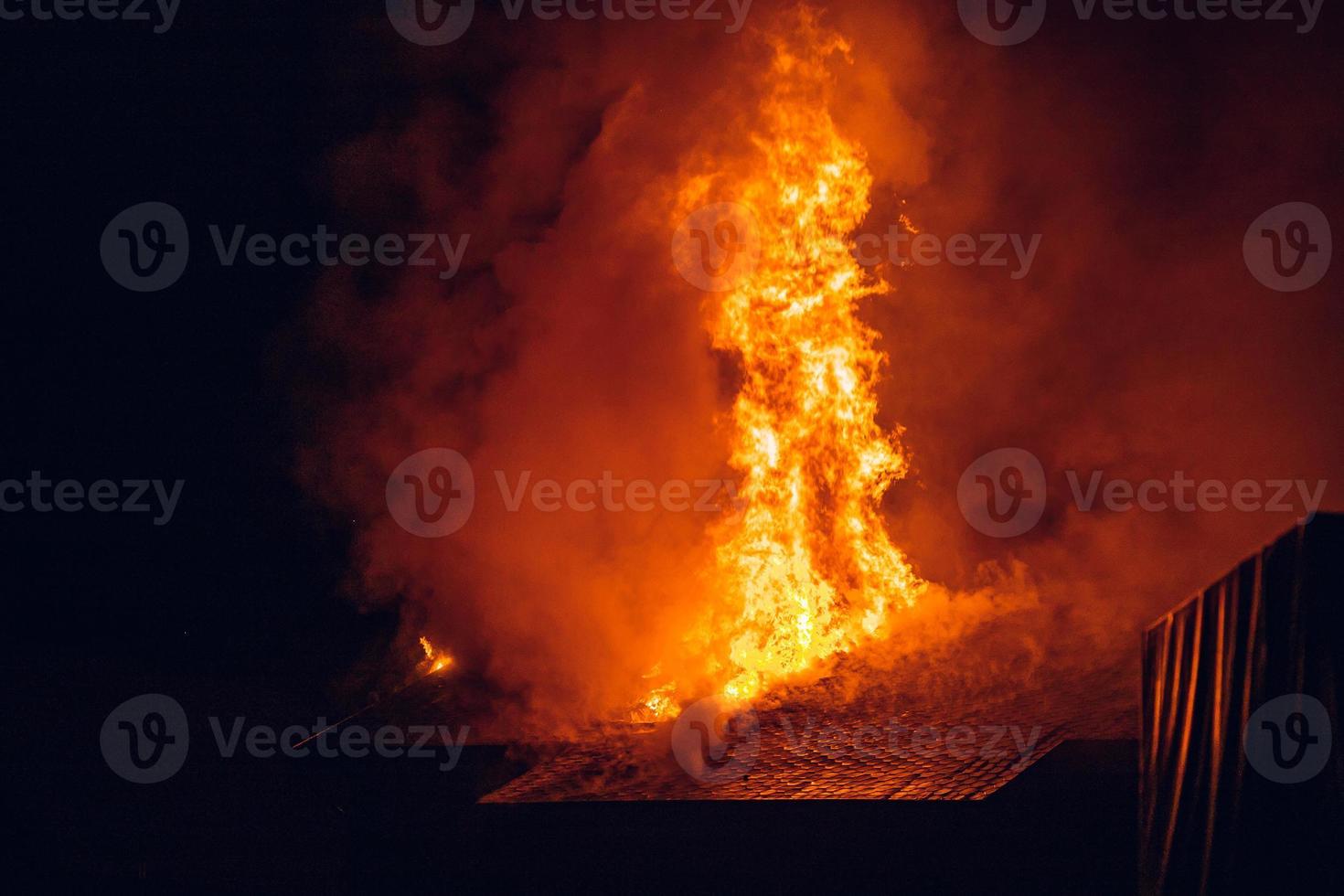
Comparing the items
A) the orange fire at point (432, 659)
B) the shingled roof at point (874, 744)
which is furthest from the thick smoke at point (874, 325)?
the shingled roof at point (874, 744)

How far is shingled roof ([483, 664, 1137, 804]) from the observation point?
5945mm

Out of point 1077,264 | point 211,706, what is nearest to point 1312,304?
point 1077,264

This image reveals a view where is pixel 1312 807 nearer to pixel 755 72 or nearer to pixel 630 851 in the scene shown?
Result: pixel 630 851

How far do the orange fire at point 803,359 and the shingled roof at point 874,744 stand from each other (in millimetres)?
1686

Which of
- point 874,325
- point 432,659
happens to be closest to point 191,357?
point 432,659

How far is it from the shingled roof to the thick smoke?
93 centimetres

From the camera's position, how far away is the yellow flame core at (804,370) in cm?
936

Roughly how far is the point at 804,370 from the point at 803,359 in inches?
4.5

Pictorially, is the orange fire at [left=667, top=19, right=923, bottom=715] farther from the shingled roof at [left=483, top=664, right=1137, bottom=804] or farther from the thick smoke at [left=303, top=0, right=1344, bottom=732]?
the shingled roof at [left=483, top=664, right=1137, bottom=804]

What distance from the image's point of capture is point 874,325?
478 inches

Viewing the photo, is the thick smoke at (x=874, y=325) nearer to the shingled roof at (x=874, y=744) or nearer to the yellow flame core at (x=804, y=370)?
the yellow flame core at (x=804, y=370)

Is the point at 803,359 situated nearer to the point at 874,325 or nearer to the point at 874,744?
the point at 874,325

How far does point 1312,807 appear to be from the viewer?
328 centimetres

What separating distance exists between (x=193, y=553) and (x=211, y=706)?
7.89 ft
